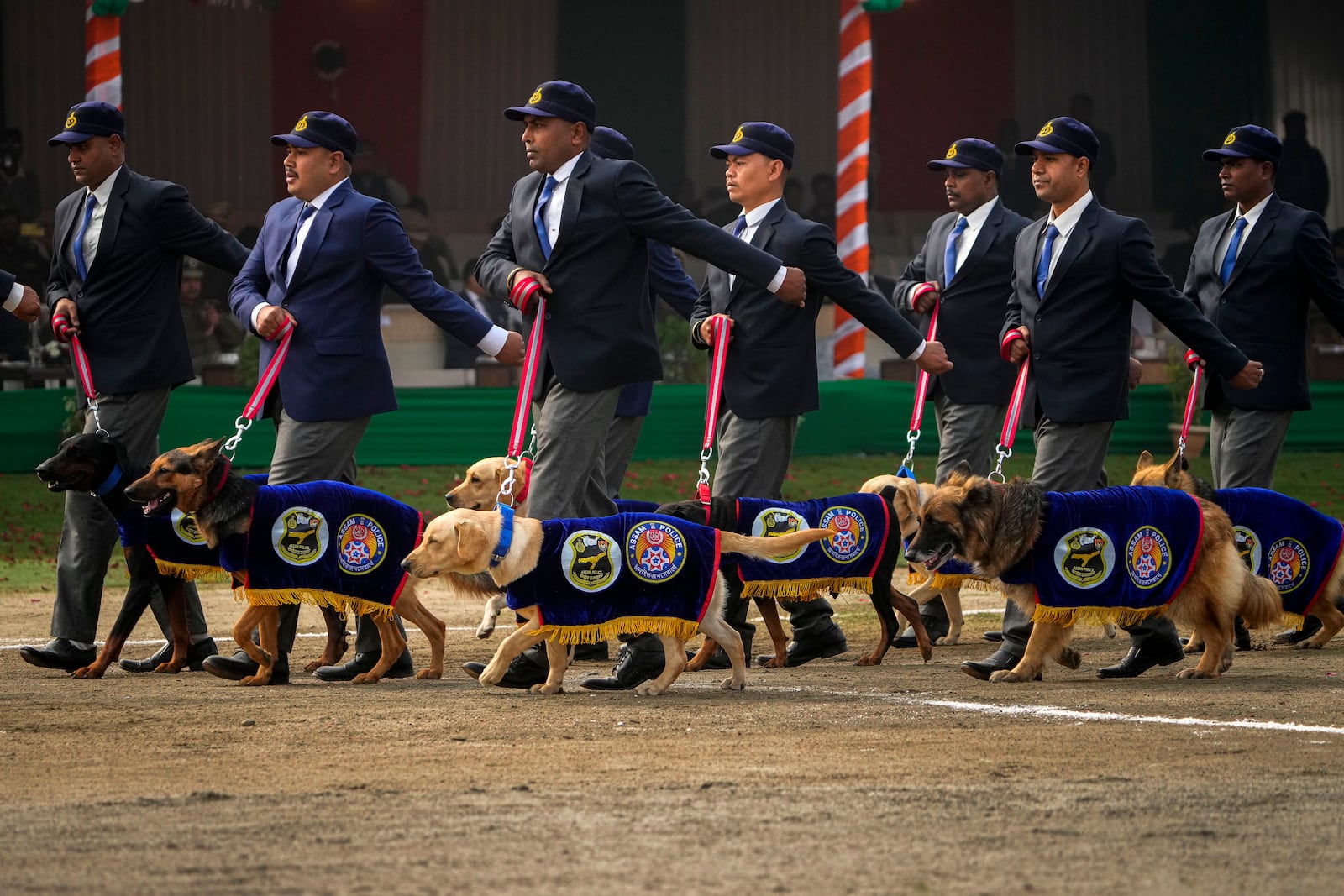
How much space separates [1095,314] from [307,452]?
320 cm

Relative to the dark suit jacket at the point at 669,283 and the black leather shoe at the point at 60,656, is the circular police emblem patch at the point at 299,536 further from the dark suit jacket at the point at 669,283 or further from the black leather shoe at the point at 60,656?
the dark suit jacket at the point at 669,283

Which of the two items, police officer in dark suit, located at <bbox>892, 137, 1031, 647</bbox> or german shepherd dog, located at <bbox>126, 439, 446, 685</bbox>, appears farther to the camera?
police officer in dark suit, located at <bbox>892, 137, 1031, 647</bbox>

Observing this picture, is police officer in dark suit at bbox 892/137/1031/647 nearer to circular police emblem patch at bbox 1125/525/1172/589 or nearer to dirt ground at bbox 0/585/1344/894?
circular police emblem patch at bbox 1125/525/1172/589

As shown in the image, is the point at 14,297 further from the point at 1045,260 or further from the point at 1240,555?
the point at 1240,555

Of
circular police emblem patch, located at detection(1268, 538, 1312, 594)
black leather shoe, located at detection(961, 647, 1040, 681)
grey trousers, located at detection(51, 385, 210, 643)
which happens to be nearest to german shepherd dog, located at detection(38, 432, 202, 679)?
grey trousers, located at detection(51, 385, 210, 643)

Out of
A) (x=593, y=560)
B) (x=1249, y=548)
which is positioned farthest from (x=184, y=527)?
(x=1249, y=548)

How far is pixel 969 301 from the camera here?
912 cm

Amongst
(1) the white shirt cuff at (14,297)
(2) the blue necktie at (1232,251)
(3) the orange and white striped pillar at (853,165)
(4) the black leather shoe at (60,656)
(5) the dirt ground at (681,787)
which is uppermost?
(3) the orange and white striped pillar at (853,165)

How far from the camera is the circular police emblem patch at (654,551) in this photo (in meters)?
6.64

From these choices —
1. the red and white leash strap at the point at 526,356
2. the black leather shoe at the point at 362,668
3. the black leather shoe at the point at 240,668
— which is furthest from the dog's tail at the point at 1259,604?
the black leather shoe at the point at 240,668

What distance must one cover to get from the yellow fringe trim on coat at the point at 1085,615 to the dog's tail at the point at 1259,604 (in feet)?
1.86

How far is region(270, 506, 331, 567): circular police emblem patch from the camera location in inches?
271

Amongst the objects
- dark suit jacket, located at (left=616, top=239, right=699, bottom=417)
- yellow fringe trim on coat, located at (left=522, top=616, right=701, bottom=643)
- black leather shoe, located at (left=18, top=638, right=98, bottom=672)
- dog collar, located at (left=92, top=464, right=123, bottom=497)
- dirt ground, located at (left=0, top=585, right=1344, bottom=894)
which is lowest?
dirt ground, located at (left=0, top=585, right=1344, bottom=894)

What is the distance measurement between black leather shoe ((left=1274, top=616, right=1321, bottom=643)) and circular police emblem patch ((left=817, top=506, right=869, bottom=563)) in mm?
2192
